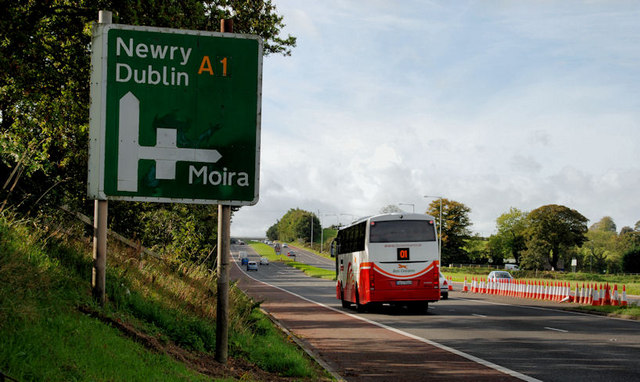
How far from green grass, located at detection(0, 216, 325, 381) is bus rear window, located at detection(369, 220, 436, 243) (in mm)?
11271

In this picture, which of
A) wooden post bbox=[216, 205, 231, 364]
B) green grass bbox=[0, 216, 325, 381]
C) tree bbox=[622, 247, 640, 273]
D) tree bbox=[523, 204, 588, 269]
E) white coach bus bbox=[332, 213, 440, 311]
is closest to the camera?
green grass bbox=[0, 216, 325, 381]

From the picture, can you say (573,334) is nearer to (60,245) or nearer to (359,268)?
(359,268)

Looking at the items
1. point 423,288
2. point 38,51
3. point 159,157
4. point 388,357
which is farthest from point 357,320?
point 159,157

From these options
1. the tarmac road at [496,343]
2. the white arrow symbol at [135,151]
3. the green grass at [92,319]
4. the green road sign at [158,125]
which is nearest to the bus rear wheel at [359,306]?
the tarmac road at [496,343]

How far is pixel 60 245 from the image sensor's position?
880cm

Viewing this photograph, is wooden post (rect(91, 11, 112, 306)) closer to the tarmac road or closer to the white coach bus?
the tarmac road

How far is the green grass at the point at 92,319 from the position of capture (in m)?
5.14

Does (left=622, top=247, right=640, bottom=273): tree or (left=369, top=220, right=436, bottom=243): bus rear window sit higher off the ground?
(left=369, top=220, right=436, bottom=243): bus rear window

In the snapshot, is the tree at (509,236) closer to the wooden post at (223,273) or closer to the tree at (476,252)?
the tree at (476,252)

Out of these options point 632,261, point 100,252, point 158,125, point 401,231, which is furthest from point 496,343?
point 632,261

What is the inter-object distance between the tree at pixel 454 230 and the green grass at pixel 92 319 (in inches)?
4228

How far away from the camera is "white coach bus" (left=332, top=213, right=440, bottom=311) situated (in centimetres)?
2303

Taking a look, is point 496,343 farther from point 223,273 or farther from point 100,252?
point 100,252

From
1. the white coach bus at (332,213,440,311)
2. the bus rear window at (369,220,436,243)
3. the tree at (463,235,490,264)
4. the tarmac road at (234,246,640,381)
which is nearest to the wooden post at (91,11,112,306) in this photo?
the tarmac road at (234,246,640,381)
